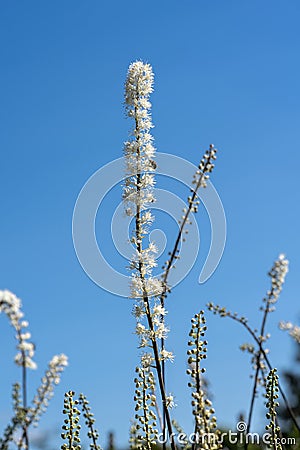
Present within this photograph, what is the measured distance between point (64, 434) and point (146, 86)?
9.29 feet

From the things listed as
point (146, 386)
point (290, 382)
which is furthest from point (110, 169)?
point (290, 382)

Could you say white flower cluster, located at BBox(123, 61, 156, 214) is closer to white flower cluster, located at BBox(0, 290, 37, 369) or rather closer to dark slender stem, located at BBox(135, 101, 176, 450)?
dark slender stem, located at BBox(135, 101, 176, 450)

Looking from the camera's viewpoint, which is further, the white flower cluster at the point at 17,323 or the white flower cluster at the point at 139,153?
the white flower cluster at the point at 139,153

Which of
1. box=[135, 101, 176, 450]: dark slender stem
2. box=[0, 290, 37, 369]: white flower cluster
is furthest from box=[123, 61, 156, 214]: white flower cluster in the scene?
box=[0, 290, 37, 369]: white flower cluster

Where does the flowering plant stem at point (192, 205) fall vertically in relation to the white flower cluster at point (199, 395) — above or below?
above

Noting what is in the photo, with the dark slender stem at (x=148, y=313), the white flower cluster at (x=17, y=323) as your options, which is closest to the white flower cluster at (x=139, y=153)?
the dark slender stem at (x=148, y=313)

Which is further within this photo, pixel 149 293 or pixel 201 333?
pixel 149 293

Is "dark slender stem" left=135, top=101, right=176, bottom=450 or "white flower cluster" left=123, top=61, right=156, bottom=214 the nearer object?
"dark slender stem" left=135, top=101, right=176, bottom=450

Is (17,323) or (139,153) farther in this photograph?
(139,153)

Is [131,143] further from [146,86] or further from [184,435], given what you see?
[184,435]

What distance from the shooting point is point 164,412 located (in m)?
4.62

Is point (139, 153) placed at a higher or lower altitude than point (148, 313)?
higher

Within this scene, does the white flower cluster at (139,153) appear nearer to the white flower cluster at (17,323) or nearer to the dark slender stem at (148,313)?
the dark slender stem at (148,313)

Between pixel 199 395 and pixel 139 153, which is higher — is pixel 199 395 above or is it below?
below
